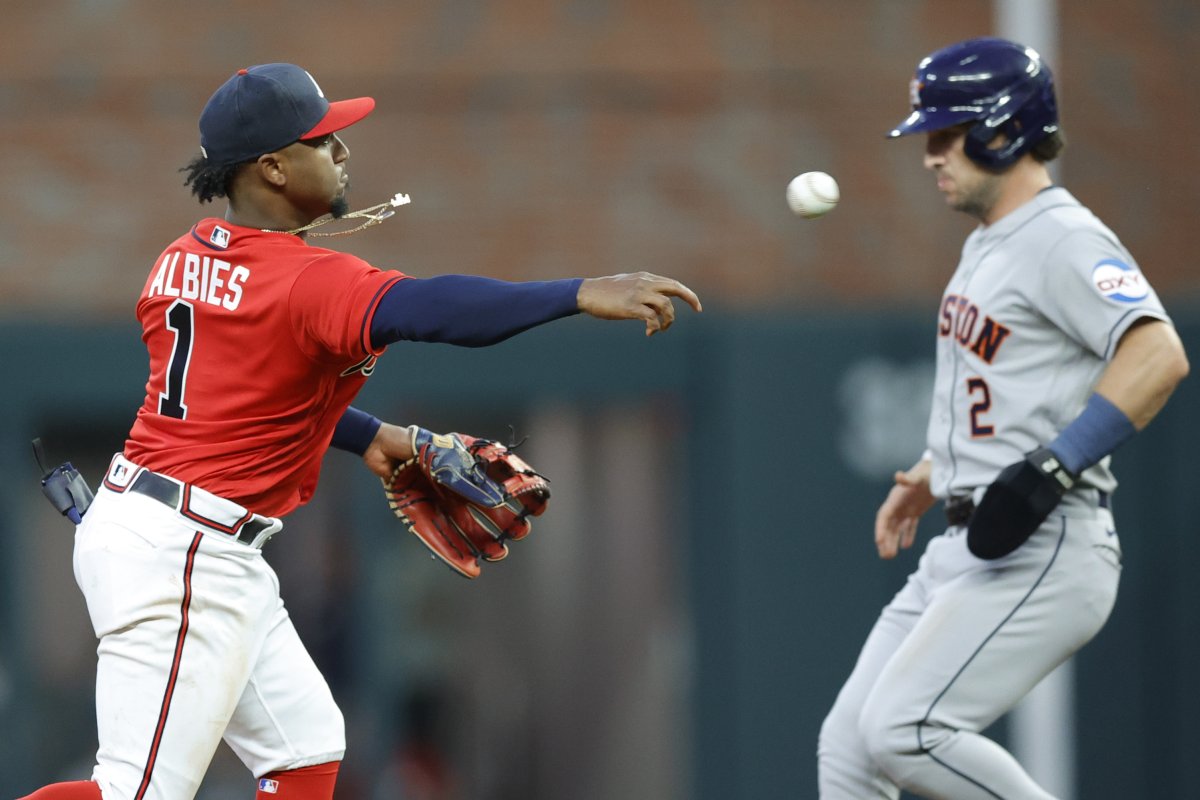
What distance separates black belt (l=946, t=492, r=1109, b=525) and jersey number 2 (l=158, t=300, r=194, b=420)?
1.88 metres

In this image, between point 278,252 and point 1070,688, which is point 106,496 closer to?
point 278,252

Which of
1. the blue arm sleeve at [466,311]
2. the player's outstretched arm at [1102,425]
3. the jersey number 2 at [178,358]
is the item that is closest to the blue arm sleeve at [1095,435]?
the player's outstretched arm at [1102,425]

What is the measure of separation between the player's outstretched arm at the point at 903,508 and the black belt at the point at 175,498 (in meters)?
1.78

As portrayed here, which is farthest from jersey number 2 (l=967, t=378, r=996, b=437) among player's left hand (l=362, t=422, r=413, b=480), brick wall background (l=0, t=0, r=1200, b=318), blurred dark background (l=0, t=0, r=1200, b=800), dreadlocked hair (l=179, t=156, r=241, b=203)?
brick wall background (l=0, t=0, r=1200, b=318)

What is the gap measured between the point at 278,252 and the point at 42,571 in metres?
7.35

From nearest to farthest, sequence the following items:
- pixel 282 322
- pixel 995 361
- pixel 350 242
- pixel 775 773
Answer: pixel 282 322, pixel 995 361, pixel 775 773, pixel 350 242

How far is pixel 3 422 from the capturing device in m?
9.20

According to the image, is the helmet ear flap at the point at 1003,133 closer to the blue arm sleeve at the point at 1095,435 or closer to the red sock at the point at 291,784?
the blue arm sleeve at the point at 1095,435

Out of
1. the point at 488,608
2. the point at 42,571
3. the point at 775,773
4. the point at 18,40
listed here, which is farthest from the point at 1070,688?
the point at 18,40

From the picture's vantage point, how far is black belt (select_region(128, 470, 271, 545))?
13.0ft

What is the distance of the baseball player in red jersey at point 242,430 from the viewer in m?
3.74

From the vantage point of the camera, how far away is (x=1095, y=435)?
4.01m

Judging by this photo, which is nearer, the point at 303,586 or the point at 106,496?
the point at 106,496

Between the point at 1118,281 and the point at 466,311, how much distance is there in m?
1.53
